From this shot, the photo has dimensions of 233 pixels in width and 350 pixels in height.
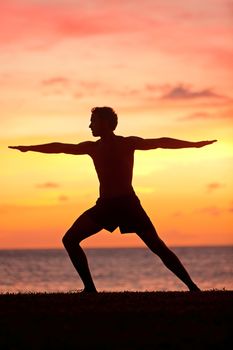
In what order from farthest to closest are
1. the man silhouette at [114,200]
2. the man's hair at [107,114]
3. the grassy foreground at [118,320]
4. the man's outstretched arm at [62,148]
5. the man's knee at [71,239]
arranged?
the man's outstretched arm at [62,148] → the man's hair at [107,114] → the man's knee at [71,239] → the man silhouette at [114,200] → the grassy foreground at [118,320]

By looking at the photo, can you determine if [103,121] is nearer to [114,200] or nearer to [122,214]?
[114,200]

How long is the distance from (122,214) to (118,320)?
2662 mm

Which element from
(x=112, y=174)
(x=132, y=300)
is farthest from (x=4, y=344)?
(x=112, y=174)

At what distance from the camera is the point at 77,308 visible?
12656 millimetres

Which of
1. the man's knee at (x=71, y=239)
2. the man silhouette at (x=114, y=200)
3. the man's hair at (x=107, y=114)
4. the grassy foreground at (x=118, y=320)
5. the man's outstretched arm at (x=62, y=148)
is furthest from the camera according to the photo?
the man's outstretched arm at (x=62, y=148)

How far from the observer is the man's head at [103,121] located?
14.3m

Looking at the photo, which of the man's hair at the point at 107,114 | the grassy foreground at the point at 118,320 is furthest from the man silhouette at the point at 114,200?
the grassy foreground at the point at 118,320

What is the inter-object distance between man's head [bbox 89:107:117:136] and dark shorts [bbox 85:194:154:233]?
1024 mm

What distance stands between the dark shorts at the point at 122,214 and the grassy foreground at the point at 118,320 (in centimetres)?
100

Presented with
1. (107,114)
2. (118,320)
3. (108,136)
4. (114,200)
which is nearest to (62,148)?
(108,136)

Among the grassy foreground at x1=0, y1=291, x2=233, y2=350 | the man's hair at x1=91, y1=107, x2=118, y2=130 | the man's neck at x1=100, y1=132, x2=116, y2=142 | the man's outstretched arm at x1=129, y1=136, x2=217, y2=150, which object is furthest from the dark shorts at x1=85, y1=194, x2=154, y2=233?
the man's hair at x1=91, y1=107, x2=118, y2=130

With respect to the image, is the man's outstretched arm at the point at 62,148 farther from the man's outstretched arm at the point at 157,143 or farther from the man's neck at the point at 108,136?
the man's outstretched arm at the point at 157,143

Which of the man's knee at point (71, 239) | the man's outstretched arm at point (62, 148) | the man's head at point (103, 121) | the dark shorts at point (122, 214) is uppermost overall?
the man's head at point (103, 121)

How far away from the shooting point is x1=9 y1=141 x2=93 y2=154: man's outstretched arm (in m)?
14.4
